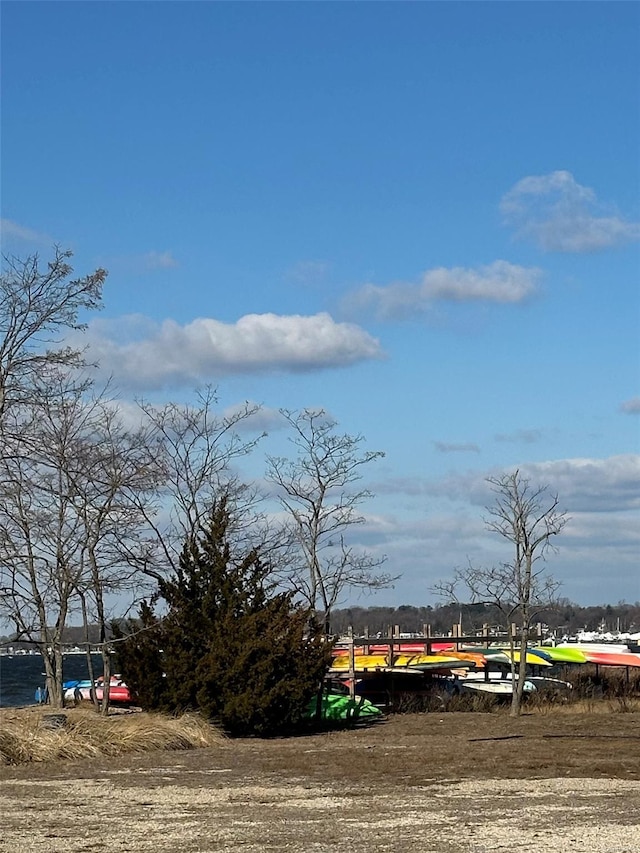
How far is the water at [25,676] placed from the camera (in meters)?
55.8

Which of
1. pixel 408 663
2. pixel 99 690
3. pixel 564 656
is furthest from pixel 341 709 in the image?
pixel 564 656

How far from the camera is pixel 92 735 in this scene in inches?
724

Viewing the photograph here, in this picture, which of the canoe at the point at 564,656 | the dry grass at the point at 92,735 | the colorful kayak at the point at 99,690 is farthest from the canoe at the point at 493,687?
the dry grass at the point at 92,735

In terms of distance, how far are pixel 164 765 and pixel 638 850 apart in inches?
360

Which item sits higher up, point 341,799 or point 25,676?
point 341,799

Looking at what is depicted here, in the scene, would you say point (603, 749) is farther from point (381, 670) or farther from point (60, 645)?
point (381, 670)

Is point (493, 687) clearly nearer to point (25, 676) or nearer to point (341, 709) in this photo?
point (341, 709)

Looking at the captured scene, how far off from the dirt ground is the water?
25.7 meters

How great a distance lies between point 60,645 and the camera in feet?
74.3

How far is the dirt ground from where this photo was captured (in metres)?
9.82

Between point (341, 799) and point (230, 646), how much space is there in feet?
30.5

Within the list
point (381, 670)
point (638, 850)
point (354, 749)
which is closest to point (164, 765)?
point (354, 749)

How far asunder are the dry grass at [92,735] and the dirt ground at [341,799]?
427mm

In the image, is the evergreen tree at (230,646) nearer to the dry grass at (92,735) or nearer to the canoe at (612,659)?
the dry grass at (92,735)
